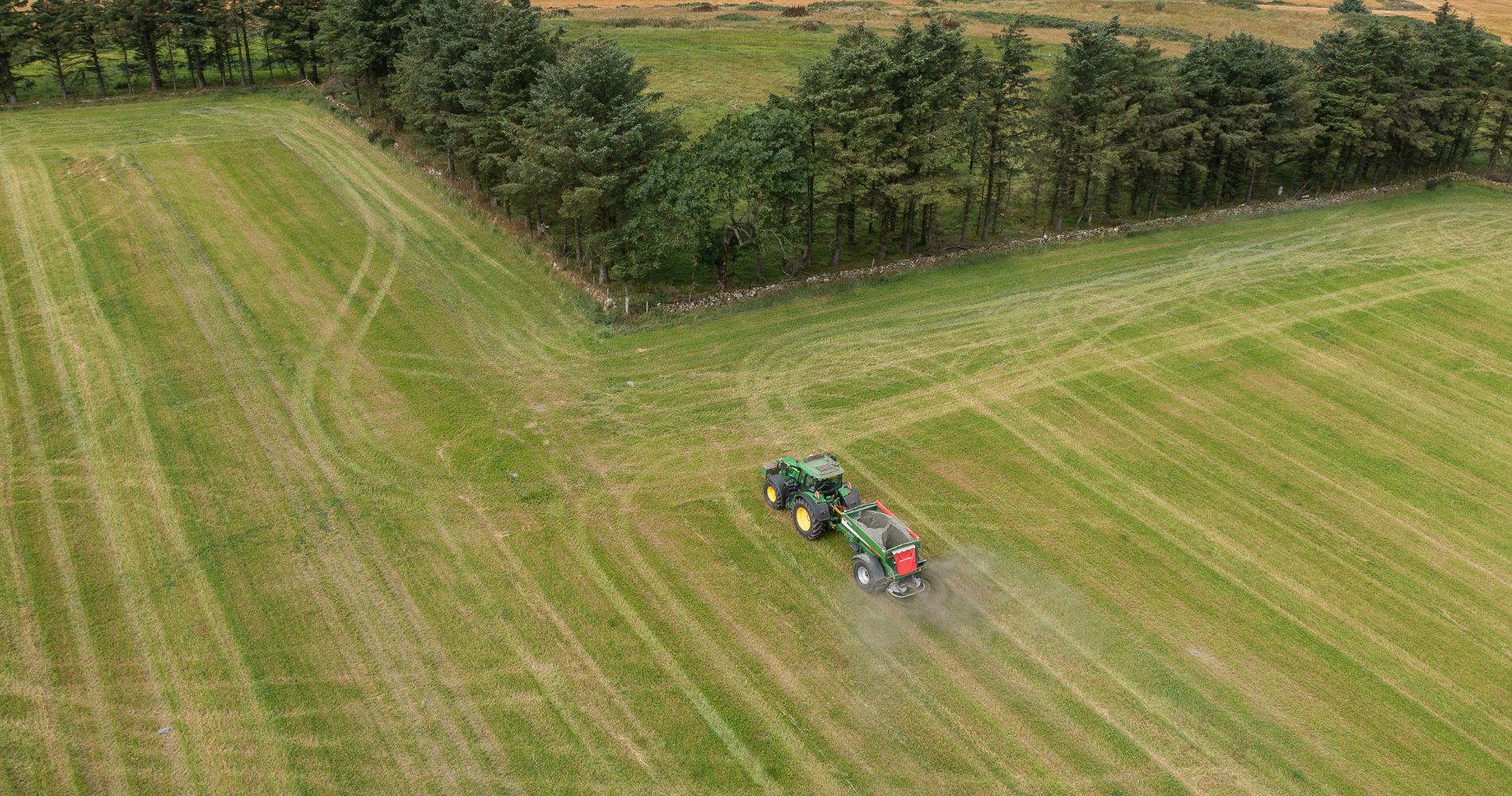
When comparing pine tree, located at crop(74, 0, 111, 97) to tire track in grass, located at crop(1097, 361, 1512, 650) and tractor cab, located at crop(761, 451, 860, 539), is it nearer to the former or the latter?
tractor cab, located at crop(761, 451, 860, 539)

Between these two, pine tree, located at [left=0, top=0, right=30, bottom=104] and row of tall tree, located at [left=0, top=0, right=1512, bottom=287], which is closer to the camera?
→ row of tall tree, located at [left=0, top=0, right=1512, bottom=287]

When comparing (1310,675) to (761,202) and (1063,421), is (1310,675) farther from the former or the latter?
(761,202)

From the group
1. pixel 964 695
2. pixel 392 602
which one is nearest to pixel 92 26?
pixel 392 602

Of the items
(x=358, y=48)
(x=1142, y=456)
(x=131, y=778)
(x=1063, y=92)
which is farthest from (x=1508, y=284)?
(x=358, y=48)

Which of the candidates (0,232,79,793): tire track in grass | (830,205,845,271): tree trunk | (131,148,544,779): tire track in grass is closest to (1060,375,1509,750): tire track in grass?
(830,205,845,271): tree trunk

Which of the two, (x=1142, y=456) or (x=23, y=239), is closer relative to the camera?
(x=1142, y=456)

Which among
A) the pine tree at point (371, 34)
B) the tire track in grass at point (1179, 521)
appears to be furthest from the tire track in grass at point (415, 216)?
the tire track in grass at point (1179, 521)
